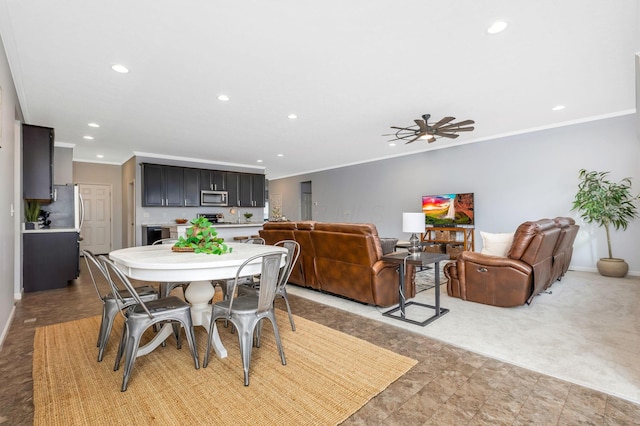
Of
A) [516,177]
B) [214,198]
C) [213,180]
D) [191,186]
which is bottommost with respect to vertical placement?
[214,198]

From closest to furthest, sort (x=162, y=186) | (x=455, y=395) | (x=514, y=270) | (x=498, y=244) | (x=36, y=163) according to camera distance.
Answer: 1. (x=455, y=395)
2. (x=514, y=270)
3. (x=498, y=244)
4. (x=36, y=163)
5. (x=162, y=186)

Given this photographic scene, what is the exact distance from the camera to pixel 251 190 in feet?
29.4

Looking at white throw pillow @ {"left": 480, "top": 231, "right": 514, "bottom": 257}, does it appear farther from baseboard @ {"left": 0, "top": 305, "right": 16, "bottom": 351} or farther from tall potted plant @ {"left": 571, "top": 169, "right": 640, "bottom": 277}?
baseboard @ {"left": 0, "top": 305, "right": 16, "bottom": 351}

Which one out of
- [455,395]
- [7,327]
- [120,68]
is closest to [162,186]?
[120,68]

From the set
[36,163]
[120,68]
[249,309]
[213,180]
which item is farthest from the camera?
[213,180]

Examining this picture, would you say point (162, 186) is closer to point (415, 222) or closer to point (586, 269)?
point (415, 222)

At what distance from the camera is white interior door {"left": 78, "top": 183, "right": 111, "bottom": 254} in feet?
26.6

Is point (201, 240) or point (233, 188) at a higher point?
point (233, 188)

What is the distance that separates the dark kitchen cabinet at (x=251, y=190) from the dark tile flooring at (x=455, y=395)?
6359 millimetres

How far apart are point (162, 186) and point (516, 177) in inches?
303

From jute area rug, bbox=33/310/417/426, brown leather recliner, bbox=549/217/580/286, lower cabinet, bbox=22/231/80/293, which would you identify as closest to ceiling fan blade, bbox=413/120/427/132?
brown leather recliner, bbox=549/217/580/286

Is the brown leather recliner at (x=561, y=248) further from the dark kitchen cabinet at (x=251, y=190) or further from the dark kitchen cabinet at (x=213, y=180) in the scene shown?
the dark kitchen cabinet at (x=213, y=180)

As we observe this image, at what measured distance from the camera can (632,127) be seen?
15.8ft

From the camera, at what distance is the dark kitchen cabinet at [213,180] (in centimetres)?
Answer: 795
